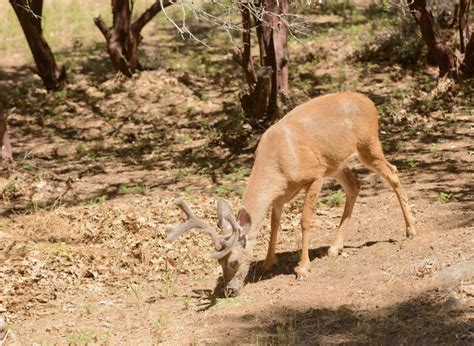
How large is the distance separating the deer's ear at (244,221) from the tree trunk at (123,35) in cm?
939

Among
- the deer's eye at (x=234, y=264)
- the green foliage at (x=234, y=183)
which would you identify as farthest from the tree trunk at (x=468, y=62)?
the deer's eye at (x=234, y=264)

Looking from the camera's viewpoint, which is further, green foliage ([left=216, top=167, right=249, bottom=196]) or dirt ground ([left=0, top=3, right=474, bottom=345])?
green foliage ([left=216, top=167, right=249, bottom=196])

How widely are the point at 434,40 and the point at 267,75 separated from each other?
12.0 ft

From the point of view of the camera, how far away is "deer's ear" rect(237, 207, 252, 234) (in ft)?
25.9

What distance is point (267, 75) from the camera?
1280 centimetres

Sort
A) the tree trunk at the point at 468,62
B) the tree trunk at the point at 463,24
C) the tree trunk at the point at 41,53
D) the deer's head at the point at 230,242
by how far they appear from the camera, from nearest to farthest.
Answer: the deer's head at the point at 230,242
the tree trunk at the point at 463,24
the tree trunk at the point at 468,62
the tree trunk at the point at 41,53

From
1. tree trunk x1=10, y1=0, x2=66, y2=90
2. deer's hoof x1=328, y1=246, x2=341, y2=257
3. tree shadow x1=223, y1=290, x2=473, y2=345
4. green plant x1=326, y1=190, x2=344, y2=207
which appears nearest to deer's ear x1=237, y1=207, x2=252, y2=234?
tree shadow x1=223, y1=290, x2=473, y2=345

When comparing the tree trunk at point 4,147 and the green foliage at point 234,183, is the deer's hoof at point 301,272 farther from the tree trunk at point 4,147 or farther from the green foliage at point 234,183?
the tree trunk at point 4,147

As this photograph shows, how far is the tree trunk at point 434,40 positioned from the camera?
14.3 metres

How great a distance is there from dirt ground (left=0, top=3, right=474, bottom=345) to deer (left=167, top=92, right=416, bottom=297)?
0.31 meters


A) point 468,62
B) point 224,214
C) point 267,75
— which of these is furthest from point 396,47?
point 224,214

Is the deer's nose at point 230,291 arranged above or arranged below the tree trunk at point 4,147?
below

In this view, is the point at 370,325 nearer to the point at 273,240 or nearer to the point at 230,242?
the point at 230,242

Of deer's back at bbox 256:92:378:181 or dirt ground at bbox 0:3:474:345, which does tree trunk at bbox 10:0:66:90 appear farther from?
deer's back at bbox 256:92:378:181
